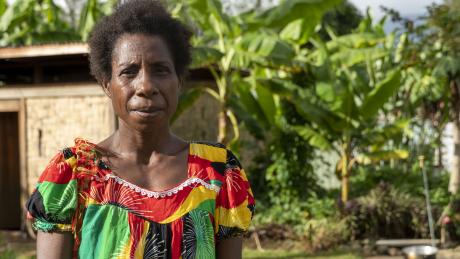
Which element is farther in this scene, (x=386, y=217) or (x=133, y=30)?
(x=386, y=217)

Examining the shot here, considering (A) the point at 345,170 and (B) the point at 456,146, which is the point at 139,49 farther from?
(B) the point at 456,146

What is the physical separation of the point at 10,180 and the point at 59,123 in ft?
6.49

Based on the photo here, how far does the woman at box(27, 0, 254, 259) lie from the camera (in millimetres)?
1547

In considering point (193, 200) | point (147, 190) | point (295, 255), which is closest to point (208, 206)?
point (193, 200)

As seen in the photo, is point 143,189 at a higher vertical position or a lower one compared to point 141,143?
lower

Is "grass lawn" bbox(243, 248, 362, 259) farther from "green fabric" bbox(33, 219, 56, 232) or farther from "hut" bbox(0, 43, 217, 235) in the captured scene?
"green fabric" bbox(33, 219, 56, 232)

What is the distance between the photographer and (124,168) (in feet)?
5.35

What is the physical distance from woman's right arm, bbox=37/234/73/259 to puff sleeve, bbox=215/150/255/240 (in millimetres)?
377

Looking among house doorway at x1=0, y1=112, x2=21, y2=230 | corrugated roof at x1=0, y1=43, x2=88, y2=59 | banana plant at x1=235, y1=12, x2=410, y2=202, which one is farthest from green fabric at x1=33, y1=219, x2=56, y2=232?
house doorway at x1=0, y1=112, x2=21, y2=230

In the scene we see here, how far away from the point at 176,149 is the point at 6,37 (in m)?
10.2

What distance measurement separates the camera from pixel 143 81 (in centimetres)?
156

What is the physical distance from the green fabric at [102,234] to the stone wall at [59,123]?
7.09 meters

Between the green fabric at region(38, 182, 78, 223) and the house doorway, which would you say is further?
the house doorway

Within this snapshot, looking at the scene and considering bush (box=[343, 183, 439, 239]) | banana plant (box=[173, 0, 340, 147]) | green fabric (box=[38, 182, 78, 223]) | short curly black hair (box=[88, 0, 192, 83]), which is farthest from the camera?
bush (box=[343, 183, 439, 239])
